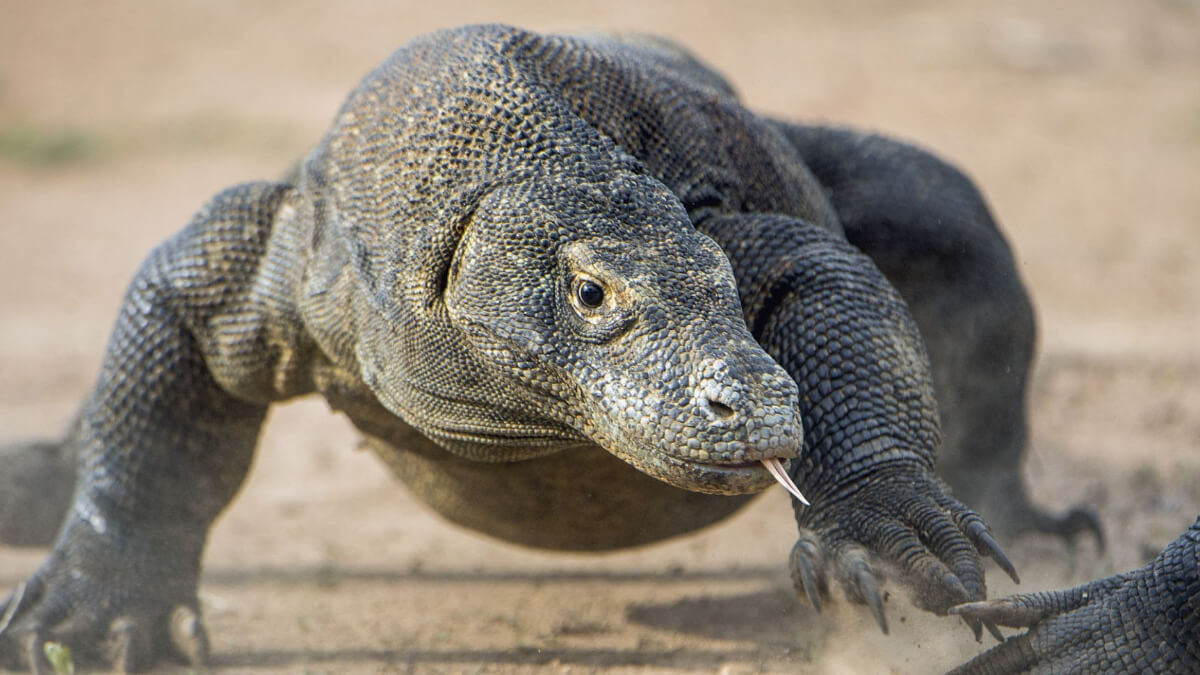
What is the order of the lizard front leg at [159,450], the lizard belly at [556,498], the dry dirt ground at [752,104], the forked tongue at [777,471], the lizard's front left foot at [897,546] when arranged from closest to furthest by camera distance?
the forked tongue at [777,471] < the lizard's front left foot at [897,546] < the lizard belly at [556,498] < the lizard front leg at [159,450] < the dry dirt ground at [752,104]

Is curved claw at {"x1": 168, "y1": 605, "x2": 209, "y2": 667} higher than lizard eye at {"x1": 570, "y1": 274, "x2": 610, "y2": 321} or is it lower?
lower

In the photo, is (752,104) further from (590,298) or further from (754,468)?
(754,468)

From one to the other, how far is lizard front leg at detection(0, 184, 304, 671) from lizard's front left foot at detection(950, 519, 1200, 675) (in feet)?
6.59

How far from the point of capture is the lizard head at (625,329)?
241 centimetres

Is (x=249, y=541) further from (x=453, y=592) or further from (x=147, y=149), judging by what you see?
(x=147, y=149)

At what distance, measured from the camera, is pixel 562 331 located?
2.62 m

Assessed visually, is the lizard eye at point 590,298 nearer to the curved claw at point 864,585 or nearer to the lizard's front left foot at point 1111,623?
the curved claw at point 864,585

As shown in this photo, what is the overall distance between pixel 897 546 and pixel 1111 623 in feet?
1.45

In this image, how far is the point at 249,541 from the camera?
524 cm

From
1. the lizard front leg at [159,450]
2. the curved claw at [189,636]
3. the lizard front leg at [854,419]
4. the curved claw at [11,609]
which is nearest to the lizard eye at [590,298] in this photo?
the lizard front leg at [854,419]

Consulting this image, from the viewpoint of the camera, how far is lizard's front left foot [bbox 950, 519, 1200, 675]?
2.56 meters

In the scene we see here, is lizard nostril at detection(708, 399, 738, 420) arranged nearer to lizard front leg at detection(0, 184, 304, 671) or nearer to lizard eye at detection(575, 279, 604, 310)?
lizard eye at detection(575, 279, 604, 310)

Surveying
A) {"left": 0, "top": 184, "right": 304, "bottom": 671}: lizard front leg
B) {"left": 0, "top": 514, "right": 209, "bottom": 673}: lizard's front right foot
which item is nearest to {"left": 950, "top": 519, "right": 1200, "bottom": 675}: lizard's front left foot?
{"left": 0, "top": 184, "right": 304, "bottom": 671}: lizard front leg

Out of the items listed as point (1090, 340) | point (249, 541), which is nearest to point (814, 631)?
point (249, 541)
